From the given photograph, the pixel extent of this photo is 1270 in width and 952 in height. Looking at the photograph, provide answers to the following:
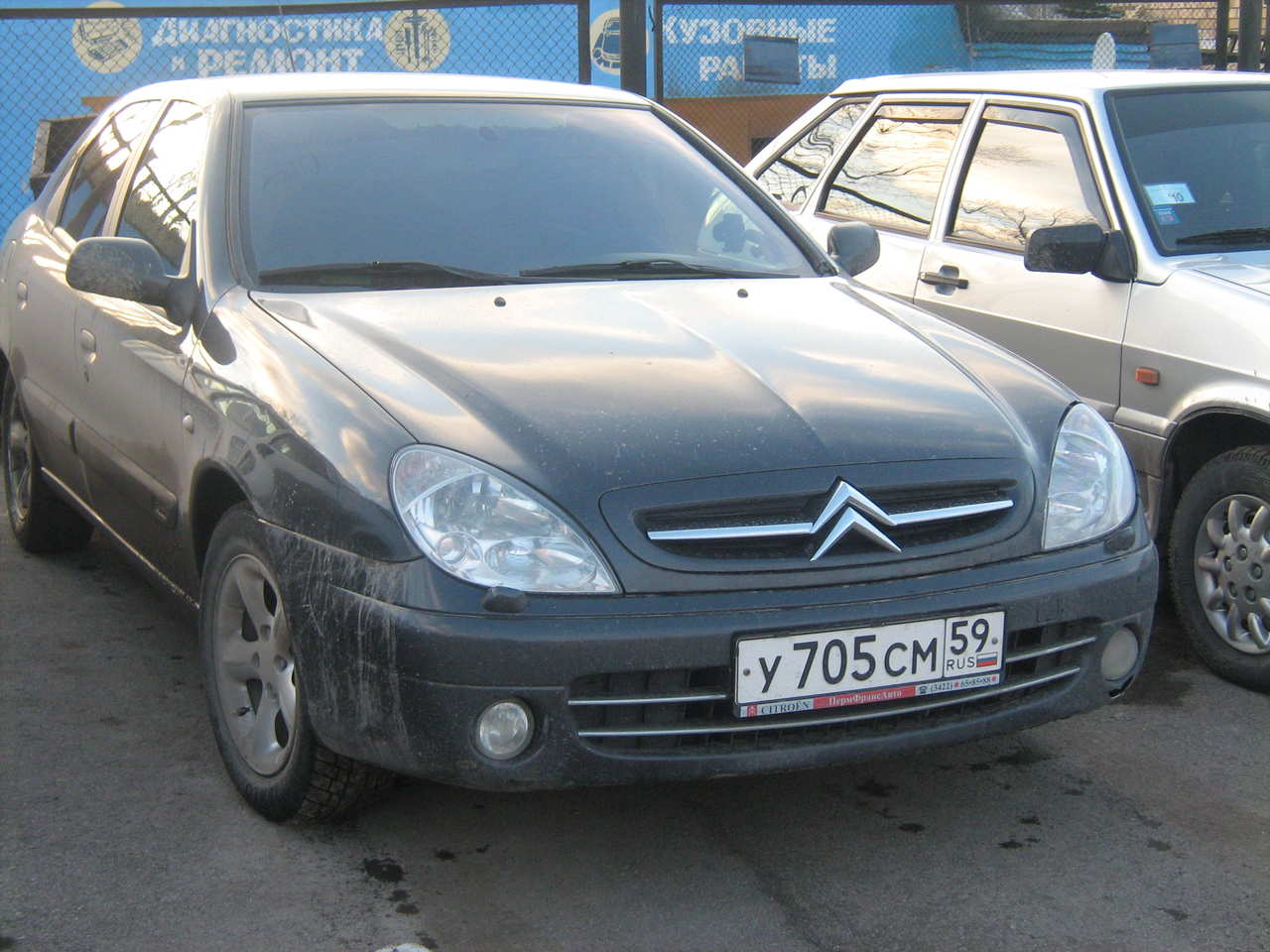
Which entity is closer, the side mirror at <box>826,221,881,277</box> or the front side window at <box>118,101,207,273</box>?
the front side window at <box>118,101,207,273</box>

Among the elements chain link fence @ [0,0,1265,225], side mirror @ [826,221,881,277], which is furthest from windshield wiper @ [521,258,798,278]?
chain link fence @ [0,0,1265,225]

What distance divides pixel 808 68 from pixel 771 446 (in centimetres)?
964

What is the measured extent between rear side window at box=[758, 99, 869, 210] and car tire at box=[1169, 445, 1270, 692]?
2310mm

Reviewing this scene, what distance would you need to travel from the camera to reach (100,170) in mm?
4828

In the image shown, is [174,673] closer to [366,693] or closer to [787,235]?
[366,693]

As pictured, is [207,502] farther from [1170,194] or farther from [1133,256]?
[1170,194]

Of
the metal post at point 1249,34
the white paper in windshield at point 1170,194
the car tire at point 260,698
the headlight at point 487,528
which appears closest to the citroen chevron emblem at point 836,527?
the headlight at point 487,528

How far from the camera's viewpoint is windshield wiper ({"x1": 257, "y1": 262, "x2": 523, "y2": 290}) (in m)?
3.71

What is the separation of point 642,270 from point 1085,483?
1.25 m

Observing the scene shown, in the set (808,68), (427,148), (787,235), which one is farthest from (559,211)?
(808,68)

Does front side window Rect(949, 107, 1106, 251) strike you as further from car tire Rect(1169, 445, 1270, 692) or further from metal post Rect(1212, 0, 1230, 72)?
metal post Rect(1212, 0, 1230, 72)

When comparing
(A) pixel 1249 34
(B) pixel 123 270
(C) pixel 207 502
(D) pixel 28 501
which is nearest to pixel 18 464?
(D) pixel 28 501

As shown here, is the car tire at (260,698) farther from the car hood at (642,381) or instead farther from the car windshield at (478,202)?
the car windshield at (478,202)

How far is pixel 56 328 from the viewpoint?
458 centimetres
